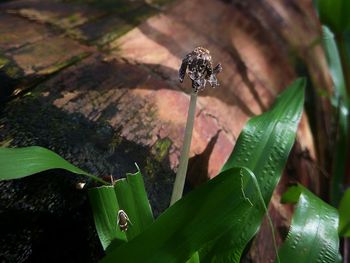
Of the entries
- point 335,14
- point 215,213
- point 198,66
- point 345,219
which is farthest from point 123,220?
point 335,14

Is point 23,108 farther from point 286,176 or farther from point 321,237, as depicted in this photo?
point 286,176

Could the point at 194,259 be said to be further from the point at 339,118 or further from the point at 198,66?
the point at 339,118

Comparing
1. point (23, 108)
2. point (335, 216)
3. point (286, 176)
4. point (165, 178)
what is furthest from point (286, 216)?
point (23, 108)

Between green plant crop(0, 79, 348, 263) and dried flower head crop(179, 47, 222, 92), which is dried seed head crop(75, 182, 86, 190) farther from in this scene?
dried flower head crop(179, 47, 222, 92)

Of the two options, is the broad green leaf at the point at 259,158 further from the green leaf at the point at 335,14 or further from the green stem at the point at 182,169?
the green leaf at the point at 335,14

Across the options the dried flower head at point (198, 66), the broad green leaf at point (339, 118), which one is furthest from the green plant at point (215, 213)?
the broad green leaf at point (339, 118)

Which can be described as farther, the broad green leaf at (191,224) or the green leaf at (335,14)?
the green leaf at (335,14)

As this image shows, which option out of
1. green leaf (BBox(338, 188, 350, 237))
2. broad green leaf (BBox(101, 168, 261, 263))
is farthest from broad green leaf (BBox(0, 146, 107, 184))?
green leaf (BBox(338, 188, 350, 237))
